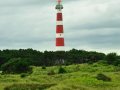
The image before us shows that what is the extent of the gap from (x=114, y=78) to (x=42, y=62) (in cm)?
7201

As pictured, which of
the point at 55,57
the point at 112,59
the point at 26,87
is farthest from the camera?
the point at 55,57

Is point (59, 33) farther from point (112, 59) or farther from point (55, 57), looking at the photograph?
point (112, 59)

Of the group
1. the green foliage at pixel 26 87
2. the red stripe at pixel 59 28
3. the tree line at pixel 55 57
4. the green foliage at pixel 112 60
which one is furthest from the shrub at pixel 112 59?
the green foliage at pixel 26 87

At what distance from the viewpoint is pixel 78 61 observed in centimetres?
14538

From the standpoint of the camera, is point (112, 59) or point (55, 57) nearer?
point (112, 59)

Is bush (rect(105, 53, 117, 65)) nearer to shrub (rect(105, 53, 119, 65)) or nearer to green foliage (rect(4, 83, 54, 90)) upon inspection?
shrub (rect(105, 53, 119, 65))

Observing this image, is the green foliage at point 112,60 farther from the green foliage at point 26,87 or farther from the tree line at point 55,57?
the green foliage at point 26,87

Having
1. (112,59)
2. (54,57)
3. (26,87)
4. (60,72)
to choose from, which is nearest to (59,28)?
(54,57)

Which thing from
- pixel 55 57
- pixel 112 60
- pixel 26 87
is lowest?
pixel 26 87

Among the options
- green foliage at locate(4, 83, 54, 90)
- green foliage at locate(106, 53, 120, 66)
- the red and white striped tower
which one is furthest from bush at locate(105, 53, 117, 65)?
green foliage at locate(4, 83, 54, 90)

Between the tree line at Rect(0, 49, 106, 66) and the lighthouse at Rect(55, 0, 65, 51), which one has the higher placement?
the lighthouse at Rect(55, 0, 65, 51)

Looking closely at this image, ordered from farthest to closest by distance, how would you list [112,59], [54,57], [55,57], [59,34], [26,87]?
[54,57] < [55,57] < [59,34] < [112,59] < [26,87]

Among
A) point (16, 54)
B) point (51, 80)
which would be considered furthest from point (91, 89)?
point (16, 54)

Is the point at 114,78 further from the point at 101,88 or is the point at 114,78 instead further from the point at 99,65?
the point at 99,65
